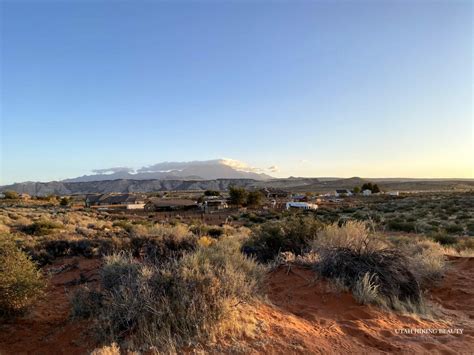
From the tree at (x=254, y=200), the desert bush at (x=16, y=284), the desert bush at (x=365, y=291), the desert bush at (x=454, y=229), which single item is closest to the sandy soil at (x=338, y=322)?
the desert bush at (x=365, y=291)

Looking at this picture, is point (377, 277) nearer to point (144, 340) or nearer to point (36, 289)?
point (144, 340)

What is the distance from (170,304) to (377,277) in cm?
417

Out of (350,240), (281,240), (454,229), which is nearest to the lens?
(350,240)

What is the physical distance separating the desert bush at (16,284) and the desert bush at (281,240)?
17.1ft

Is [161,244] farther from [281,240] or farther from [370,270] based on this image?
[370,270]

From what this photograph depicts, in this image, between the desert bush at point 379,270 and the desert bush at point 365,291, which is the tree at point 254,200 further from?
the desert bush at point 365,291

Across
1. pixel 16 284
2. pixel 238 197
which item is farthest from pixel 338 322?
pixel 238 197

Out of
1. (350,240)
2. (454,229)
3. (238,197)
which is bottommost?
(238,197)

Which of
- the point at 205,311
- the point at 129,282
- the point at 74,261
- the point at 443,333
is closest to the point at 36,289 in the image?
the point at 129,282

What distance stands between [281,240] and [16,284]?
645cm

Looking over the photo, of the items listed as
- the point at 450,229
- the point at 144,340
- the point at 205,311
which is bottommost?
the point at 450,229

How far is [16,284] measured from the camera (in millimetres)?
6266

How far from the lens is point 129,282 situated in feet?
17.7

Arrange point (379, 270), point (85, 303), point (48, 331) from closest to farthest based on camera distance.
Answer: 1. point (48, 331)
2. point (85, 303)
3. point (379, 270)
